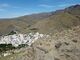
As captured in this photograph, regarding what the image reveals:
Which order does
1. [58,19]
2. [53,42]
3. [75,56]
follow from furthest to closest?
[58,19], [53,42], [75,56]

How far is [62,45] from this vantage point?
10641mm

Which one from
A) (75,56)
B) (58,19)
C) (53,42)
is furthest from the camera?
(58,19)

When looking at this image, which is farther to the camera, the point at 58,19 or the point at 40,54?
the point at 58,19

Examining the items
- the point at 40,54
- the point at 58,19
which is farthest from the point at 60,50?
the point at 58,19

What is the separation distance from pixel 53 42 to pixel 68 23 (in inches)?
2698

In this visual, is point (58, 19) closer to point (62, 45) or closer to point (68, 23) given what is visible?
point (68, 23)

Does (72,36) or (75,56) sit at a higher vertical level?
(72,36)

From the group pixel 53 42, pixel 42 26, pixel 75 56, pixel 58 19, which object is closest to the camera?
pixel 75 56

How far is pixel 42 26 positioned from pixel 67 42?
212ft

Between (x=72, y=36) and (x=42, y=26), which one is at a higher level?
(x=72, y=36)

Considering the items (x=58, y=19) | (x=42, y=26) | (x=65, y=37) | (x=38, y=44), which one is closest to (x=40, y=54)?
(x=38, y=44)

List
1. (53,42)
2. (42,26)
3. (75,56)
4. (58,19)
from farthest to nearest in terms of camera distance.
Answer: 1. (58,19)
2. (42,26)
3. (53,42)
4. (75,56)

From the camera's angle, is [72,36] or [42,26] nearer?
[72,36]

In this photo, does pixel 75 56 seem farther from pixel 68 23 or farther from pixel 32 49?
pixel 68 23
